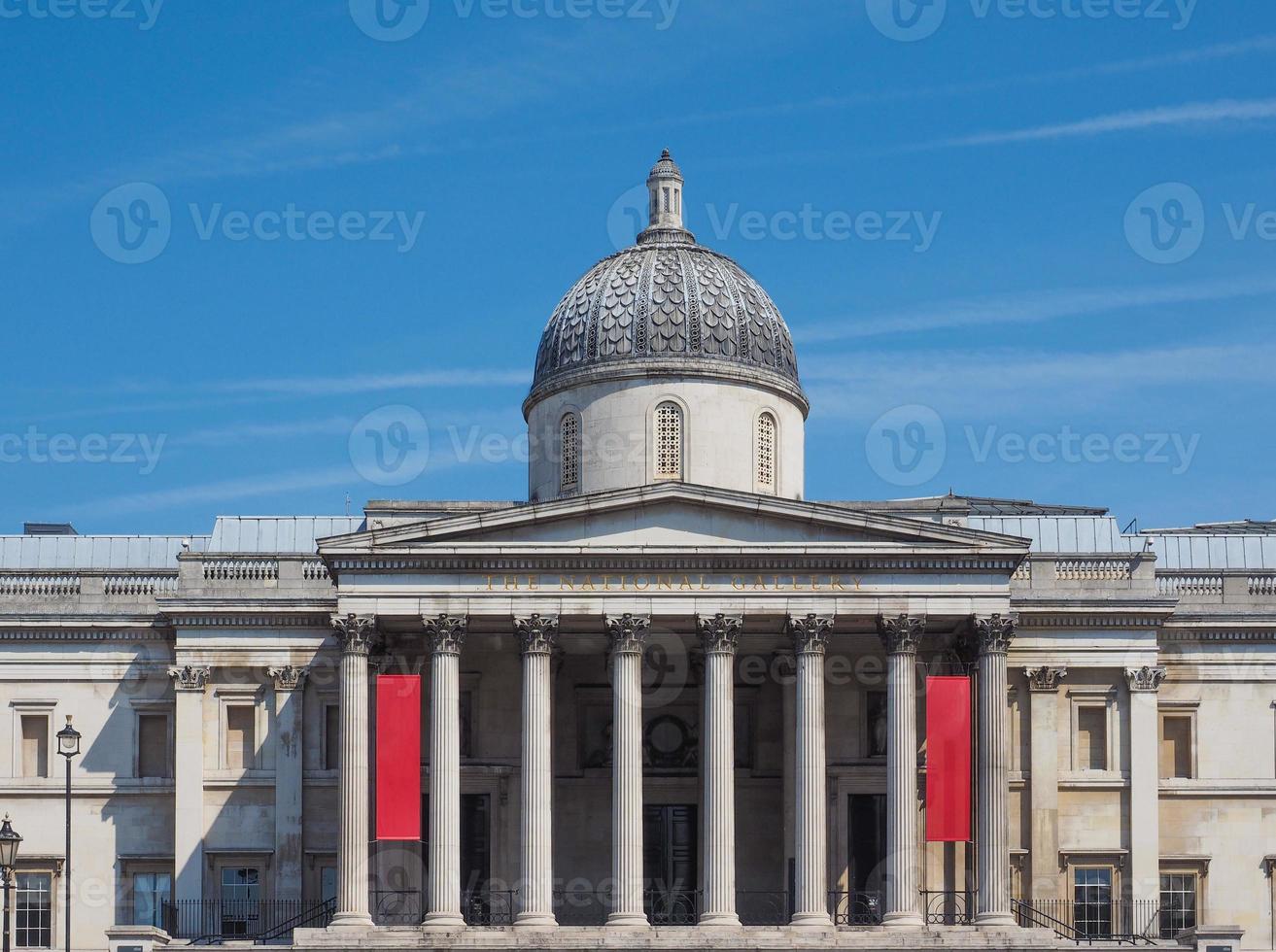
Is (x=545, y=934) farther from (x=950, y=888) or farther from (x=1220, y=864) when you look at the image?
(x=1220, y=864)

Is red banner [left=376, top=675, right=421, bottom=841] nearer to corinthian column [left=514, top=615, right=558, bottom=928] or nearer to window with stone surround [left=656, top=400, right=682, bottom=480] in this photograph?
corinthian column [left=514, top=615, right=558, bottom=928]

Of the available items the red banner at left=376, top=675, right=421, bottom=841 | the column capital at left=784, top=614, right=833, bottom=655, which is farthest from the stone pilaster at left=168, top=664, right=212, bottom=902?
the column capital at left=784, top=614, right=833, bottom=655

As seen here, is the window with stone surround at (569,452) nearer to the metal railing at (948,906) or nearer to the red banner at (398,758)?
the red banner at (398,758)

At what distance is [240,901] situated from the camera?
77.2 m

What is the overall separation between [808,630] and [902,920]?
8.30m

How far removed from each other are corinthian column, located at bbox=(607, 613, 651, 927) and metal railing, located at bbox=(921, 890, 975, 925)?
331 inches

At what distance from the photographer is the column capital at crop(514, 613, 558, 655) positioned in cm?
7162

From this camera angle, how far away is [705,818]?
71.0 metres

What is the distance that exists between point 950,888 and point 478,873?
1389cm

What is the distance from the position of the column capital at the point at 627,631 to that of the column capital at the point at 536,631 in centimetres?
164

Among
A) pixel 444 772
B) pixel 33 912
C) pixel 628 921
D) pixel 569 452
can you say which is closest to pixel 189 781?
pixel 33 912

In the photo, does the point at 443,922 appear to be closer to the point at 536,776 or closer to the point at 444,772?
the point at 444,772

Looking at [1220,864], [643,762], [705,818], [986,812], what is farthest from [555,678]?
[1220,864]

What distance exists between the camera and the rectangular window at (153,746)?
262 ft
